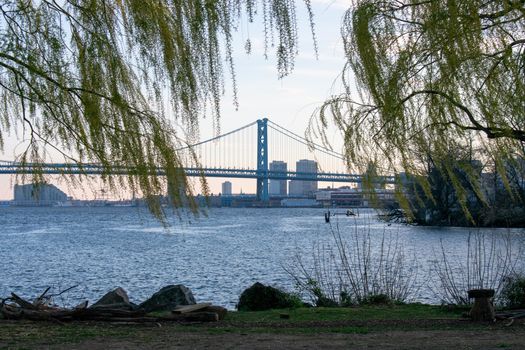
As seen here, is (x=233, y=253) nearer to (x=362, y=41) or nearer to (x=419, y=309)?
(x=419, y=309)

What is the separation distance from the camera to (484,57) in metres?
5.20

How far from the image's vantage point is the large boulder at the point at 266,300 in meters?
11.3

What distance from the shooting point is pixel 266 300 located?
449 inches

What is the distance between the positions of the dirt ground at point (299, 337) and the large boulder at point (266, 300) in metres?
2.79

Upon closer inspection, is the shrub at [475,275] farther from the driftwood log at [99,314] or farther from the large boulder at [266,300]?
the driftwood log at [99,314]

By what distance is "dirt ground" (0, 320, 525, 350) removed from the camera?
6375 millimetres

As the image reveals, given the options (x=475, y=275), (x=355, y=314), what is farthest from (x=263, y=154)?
(x=355, y=314)

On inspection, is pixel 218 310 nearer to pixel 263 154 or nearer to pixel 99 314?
pixel 99 314

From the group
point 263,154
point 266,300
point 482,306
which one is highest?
point 263,154

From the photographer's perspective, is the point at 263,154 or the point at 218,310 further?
the point at 263,154

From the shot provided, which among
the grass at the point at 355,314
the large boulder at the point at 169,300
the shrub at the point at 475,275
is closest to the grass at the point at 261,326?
the grass at the point at 355,314

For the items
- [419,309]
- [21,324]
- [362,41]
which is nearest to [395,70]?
[362,41]

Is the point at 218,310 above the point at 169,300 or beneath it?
above

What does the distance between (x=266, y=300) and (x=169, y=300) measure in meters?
1.44
